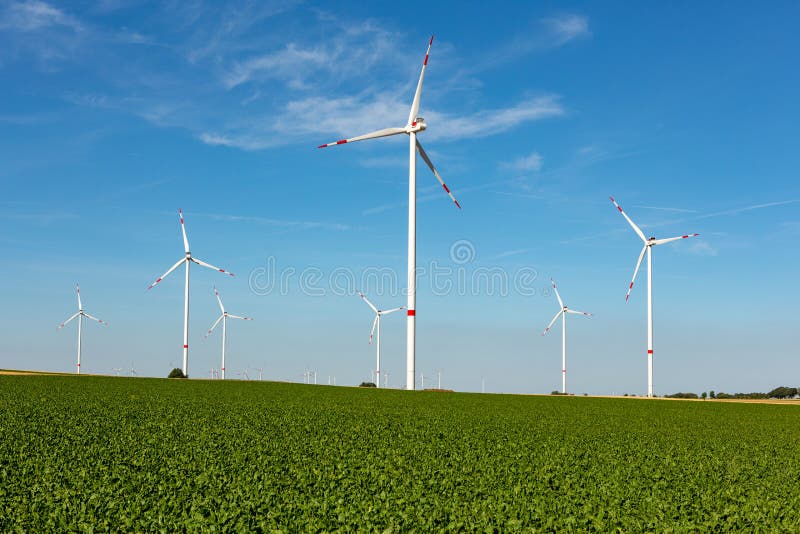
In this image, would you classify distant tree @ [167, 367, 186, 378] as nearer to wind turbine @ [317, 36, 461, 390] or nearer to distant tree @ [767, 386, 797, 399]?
wind turbine @ [317, 36, 461, 390]

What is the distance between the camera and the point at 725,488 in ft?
44.4

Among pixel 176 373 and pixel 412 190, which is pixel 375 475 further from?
pixel 176 373

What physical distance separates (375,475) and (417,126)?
1764 inches

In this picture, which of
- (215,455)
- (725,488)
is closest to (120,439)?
(215,455)

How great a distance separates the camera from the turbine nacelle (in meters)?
55.3

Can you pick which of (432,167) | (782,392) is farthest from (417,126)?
(782,392)

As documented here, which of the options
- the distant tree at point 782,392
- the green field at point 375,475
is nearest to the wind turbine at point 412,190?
the green field at point 375,475

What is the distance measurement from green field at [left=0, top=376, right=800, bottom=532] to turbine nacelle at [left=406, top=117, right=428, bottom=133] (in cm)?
3489

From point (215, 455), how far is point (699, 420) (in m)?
23.7

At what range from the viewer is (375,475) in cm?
1334

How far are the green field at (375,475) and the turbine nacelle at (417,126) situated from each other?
114 feet

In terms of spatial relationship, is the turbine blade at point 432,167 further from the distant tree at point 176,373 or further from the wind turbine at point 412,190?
the distant tree at point 176,373

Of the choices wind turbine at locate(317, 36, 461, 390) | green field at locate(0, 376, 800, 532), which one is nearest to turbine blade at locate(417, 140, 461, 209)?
wind turbine at locate(317, 36, 461, 390)

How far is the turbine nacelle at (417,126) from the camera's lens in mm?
55344
